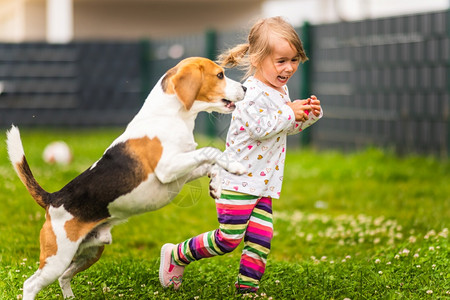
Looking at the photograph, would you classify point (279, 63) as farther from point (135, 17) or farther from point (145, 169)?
point (135, 17)

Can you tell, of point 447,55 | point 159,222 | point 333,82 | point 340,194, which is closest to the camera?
point 159,222

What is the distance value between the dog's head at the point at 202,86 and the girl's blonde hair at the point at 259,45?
1.86ft

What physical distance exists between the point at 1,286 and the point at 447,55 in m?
7.32

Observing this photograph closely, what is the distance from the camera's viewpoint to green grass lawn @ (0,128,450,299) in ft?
15.0

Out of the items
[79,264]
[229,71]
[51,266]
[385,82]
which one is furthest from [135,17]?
[51,266]

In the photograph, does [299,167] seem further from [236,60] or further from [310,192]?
[236,60]

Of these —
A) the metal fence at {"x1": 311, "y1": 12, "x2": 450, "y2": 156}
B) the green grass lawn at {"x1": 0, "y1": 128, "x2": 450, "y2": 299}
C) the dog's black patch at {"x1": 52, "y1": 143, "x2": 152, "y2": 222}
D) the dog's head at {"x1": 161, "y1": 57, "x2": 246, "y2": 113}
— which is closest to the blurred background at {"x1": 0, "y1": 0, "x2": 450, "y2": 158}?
the metal fence at {"x1": 311, "y1": 12, "x2": 450, "y2": 156}

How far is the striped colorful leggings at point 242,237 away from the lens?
14.5 feet

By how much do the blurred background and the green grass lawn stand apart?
784mm

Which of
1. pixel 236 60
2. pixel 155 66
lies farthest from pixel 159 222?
pixel 155 66

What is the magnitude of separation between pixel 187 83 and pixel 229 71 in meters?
2.77

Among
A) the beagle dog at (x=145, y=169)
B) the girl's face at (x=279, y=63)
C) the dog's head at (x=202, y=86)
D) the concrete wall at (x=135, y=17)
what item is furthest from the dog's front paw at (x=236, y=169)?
the concrete wall at (x=135, y=17)

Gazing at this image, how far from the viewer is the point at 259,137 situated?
4.30 metres

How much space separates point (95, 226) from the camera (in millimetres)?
3887
